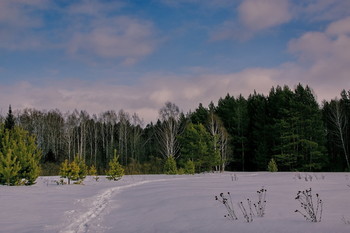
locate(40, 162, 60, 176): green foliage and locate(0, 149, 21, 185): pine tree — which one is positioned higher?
locate(0, 149, 21, 185): pine tree

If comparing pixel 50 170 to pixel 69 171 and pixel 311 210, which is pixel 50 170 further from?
pixel 311 210

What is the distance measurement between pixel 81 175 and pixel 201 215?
18.3 meters

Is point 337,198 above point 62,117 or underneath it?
underneath

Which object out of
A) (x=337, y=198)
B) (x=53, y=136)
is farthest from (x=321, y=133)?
(x=53, y=136)

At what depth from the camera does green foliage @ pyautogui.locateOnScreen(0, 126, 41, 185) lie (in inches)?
694

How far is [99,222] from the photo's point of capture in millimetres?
7230

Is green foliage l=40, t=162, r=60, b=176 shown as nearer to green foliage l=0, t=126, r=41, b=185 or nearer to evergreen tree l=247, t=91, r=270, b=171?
green foliage l=0, t=126, r=41, b=185

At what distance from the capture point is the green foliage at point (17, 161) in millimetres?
17625

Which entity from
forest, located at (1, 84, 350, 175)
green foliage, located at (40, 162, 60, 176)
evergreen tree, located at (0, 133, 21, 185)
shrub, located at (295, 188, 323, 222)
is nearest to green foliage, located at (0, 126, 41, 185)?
evergreen tree, located at (0, 133, 21, 185)

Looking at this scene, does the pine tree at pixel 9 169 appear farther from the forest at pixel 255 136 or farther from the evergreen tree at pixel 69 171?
the forest at pixel 255 136

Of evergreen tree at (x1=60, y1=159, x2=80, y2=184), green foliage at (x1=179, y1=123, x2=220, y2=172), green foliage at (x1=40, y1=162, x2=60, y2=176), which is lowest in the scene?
green foliage at (x1=40, y1=162, x2=60, y2=176)

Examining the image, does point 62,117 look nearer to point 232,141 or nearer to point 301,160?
point 232,141

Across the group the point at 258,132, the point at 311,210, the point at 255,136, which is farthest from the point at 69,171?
the point at 255,136

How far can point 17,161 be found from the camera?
61.6ft
